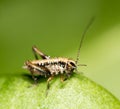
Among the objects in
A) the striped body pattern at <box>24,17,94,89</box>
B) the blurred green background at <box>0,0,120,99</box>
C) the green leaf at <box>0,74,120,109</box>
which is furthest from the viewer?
the blurred green background at <box>0,0,120,99</box>

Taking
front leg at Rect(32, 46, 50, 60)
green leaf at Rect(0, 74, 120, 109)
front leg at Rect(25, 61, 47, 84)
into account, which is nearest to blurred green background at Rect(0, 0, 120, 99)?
front leg at Rect(32, 46, 50, 60)

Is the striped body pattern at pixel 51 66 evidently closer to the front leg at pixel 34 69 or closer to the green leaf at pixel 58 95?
the front leg at pixel 34 69

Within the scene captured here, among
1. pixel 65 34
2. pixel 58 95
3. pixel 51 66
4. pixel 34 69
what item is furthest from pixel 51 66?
pixel 58 95

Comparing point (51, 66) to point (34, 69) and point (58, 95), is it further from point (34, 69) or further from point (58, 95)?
point (58, 95)

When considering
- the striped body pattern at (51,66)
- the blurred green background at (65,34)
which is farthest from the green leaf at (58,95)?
the blurred green background at (65,34)

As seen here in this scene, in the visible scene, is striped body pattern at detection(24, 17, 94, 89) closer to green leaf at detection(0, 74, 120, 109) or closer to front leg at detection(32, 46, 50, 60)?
front leg at detection(32, 46, 50, 60)
